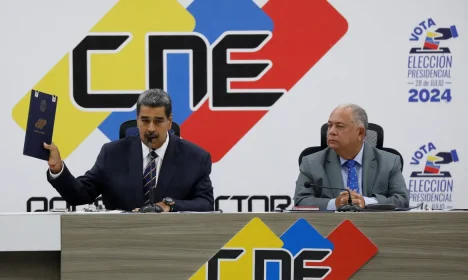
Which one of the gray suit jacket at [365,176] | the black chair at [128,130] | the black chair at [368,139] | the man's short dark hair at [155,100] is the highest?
the man's short dark hair at [155,100]

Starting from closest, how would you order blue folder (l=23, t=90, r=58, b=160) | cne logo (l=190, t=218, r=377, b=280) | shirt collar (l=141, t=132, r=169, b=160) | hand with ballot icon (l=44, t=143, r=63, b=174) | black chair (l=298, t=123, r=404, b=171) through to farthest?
cne logo (l=190, t=218, r=377, b=280), blue folder (l=23, t=90, r=58, b=160), hand with ballot icon (l=44, t=143, r=63, b=174), shirt collar (l=141, t=132, r=169, b=160), black chair (l=298, t=123, r=404, b=171)

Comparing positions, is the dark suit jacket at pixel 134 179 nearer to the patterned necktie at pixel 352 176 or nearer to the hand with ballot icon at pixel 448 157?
the patterned necktie at pixel 352 176

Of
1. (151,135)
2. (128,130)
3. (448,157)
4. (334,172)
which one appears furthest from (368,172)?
(448,157)

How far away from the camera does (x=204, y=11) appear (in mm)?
5785

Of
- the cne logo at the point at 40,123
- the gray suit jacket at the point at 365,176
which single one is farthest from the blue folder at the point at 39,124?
the gray suit jacket at the point at 365,176

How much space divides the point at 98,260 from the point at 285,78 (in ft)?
10.1

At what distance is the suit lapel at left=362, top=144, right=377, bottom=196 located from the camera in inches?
163

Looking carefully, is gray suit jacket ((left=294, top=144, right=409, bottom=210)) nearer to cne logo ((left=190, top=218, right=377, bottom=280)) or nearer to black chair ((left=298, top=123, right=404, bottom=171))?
black chair ((left=298, top=123, right=404, bottom=171))

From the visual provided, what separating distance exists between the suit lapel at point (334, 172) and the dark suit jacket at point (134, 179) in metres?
0.66

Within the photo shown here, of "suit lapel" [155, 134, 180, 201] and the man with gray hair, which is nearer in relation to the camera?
"suit lapel" [155, 134, 180, 201]

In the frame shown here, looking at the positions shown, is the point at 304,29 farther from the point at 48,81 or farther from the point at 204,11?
the point at 48,81

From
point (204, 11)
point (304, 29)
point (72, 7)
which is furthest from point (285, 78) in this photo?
point (72, 7)

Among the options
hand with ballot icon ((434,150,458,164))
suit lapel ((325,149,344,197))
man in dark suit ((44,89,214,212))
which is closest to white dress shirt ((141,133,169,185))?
man in dark suit ((44,89,214,212))

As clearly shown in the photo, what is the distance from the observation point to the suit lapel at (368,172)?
4148 mm
